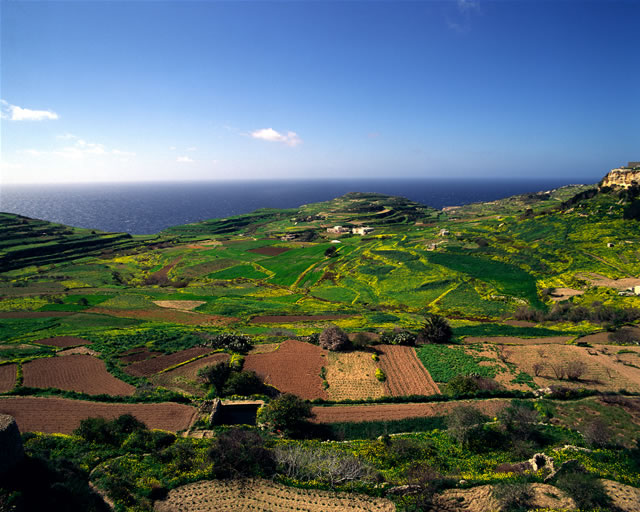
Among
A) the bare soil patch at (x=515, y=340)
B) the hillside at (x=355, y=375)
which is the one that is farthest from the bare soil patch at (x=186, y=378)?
the bare soil patch at (x=515, y=340)

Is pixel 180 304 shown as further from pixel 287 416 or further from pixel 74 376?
pixel 287 416

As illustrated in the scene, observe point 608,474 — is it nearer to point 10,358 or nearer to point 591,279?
point 10,358

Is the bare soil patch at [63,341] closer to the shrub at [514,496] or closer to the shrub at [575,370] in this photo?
the shrub at [514,496]

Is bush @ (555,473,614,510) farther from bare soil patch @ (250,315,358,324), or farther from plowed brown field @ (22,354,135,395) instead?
bare soil patch @ (250,315,358,324)

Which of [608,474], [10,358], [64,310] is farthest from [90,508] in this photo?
[64,310]

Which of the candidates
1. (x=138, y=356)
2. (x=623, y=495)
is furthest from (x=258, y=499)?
(x=138, y=356)
